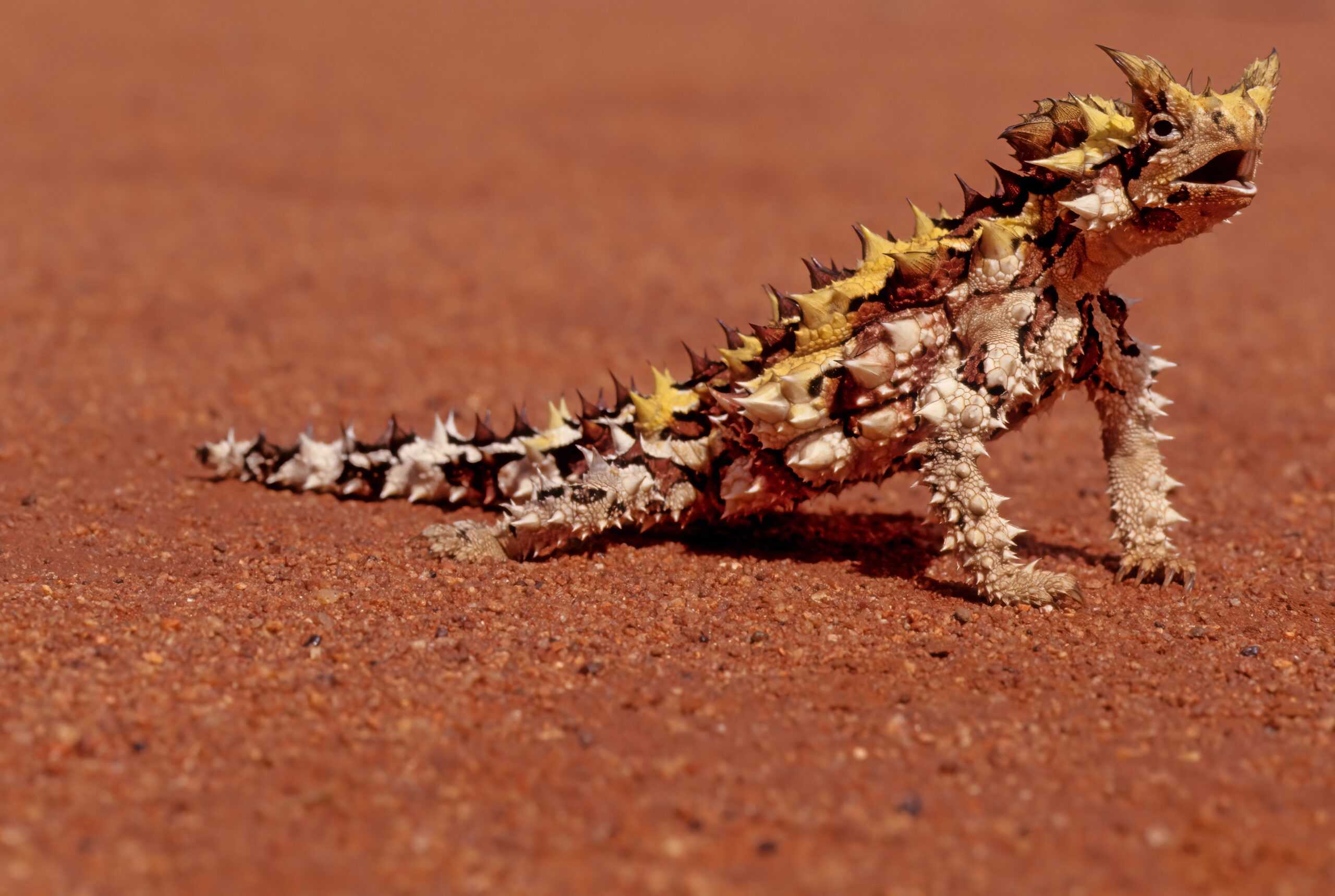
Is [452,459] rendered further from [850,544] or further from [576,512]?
[850,544]

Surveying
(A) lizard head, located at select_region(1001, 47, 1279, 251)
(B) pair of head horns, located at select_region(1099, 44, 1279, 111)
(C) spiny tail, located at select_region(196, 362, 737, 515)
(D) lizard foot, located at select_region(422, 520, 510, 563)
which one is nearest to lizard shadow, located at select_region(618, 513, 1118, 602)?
(C) spiny tail, located at select_region(196, 362, 737, 515)

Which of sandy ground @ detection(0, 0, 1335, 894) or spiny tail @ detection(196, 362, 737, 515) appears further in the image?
spiny tail @ detection(196, 362, 737, 515)

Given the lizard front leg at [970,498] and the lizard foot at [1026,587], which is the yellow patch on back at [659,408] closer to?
the lizard front leg at [970,498]

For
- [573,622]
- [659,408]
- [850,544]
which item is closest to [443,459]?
[659,408]

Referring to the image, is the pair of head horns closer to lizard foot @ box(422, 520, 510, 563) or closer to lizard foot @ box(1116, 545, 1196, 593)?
lizard foot @ box(1116, 545, 1196, 593)

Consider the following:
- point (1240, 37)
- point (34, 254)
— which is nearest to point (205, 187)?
point (34, 254)

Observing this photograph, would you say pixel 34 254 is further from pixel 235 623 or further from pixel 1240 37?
pixel 1240 37
